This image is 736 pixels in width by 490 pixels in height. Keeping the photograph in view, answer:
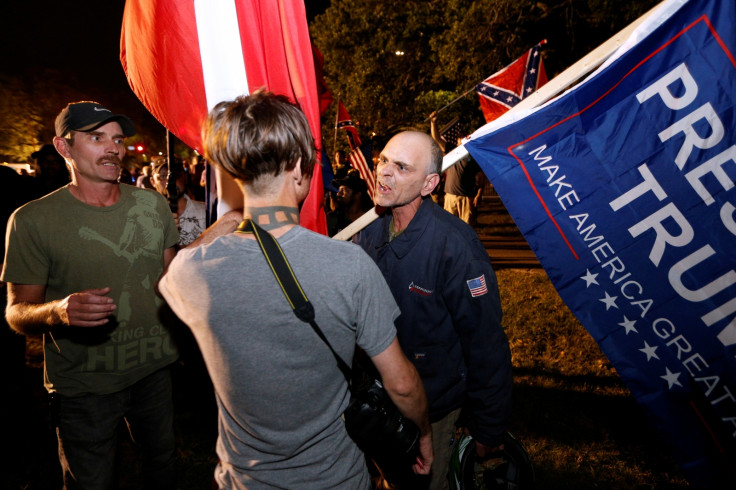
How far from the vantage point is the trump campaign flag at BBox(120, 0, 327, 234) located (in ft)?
8.29

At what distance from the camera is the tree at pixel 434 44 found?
43.5 feet

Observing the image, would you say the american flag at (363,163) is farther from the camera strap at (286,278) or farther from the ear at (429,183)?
the camera strap at (286,278)

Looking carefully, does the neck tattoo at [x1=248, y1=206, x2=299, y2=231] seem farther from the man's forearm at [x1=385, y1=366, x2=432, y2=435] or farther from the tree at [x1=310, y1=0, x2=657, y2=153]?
the tree at [x1=310, y1=0, x2=657, y2=153]

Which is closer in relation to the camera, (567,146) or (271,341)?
(271,341)

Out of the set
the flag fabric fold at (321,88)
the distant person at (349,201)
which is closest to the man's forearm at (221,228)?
the flag fabric fold at (321,88)

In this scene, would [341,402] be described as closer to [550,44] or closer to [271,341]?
[271,341]

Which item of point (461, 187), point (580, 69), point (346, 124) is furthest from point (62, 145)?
point (461, 187)

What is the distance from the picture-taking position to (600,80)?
6.91 ft

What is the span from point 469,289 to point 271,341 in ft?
4.07

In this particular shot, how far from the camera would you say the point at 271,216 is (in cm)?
139

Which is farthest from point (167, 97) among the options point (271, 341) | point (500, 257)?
point (500, 257)

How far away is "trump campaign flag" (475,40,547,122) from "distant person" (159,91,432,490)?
697 cm

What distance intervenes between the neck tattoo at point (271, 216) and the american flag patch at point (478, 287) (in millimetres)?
1180

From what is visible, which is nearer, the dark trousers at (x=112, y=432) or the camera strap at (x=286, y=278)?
the camera strap at (x=286, y=278)
